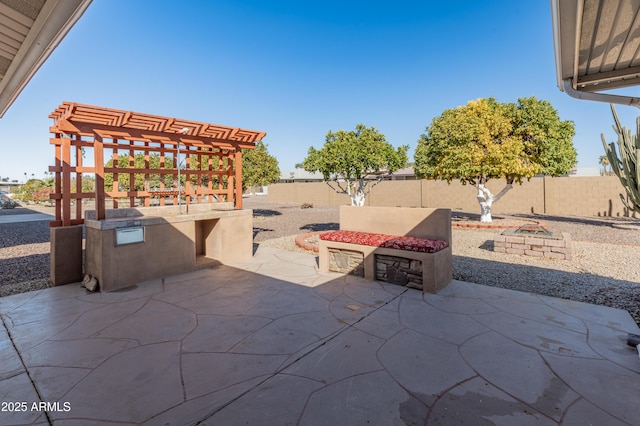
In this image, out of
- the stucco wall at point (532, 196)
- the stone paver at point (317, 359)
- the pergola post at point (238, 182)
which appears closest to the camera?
the stone paver at point (317, 359)

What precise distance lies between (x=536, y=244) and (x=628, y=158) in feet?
14.4

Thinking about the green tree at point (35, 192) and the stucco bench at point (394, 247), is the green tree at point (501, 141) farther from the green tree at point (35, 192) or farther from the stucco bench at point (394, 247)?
the green tree at point (35, 192)

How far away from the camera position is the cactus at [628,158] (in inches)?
137

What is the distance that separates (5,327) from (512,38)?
1382 centimetres

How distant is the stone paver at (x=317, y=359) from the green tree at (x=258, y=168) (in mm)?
13721

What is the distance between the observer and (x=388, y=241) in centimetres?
560

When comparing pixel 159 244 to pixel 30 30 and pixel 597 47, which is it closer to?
pixel 30 30

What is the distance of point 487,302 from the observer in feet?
15.0

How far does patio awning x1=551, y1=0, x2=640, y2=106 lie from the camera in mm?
2207

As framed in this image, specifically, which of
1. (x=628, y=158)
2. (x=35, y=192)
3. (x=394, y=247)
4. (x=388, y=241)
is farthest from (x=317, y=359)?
(x=35, y=192)

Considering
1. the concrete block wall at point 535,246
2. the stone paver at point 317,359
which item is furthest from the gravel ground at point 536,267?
the stone paver at point 317,359

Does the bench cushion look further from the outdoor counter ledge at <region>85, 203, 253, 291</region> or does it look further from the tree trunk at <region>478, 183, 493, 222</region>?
the tree trunk at <region>478, 183, 493, 222</region>

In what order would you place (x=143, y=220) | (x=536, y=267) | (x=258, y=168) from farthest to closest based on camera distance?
(x=258, y=168)
(x=536, y=267)
(x=143, y=220)

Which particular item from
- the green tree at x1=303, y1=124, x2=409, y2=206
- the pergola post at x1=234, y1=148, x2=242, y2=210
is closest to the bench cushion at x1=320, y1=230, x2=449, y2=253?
the pergola post at x1=234, y1=148, x2=242, y2=210
